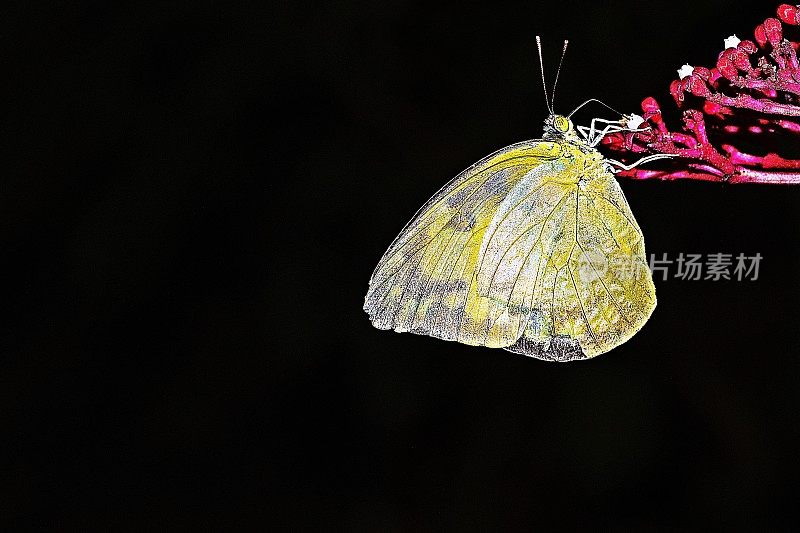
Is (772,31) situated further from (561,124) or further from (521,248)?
(521,248)

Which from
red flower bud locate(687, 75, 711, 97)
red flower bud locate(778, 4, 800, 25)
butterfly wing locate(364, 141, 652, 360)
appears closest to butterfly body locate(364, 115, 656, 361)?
butterfly wing locate(364, 141, 652, 360)

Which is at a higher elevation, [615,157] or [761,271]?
[615,157]

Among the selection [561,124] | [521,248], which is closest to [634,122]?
[561,124]

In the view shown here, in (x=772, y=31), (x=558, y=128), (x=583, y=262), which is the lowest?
(x=583, y=262)

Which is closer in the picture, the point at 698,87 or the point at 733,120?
the point at 698,87

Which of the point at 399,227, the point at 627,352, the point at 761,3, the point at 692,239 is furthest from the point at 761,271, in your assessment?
the point at 399,227

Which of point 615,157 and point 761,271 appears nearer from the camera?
point 615,157

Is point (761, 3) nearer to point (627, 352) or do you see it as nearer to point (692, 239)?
point (692, 239)

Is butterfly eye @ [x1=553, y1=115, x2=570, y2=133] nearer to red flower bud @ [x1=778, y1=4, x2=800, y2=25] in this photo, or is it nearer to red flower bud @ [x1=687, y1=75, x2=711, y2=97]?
red flower bud @ [x1=687, y1=75, x2=711, y2=97]
